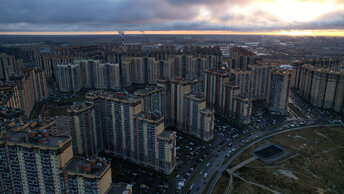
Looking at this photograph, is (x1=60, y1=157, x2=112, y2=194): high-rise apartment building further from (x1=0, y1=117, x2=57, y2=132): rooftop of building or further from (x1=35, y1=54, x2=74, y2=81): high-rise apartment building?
(x1=35, y1=54, x2=74, y2=81): high-rise apartment building

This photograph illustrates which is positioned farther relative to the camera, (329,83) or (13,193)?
(329,83)

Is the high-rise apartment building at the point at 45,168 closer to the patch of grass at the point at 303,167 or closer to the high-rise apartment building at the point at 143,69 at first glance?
the patch of grass at the point at 303,167

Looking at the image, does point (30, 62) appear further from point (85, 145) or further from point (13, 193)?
point (13, 193)

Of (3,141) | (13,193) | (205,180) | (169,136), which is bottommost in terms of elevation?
(205,180)

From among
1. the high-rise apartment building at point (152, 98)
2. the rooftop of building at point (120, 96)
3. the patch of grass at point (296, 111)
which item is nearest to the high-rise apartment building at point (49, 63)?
the high-rise apartment building at point (152, 98)

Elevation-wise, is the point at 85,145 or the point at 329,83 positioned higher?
the point at 329,83

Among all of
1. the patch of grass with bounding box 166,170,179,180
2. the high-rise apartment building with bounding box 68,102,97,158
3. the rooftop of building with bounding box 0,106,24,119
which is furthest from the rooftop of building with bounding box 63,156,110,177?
the rooftop of building with bounding box 0,106,24,119

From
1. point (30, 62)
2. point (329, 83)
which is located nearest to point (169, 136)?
point (329, 83)

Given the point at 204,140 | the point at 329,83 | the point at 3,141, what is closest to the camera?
the point at 3,141
